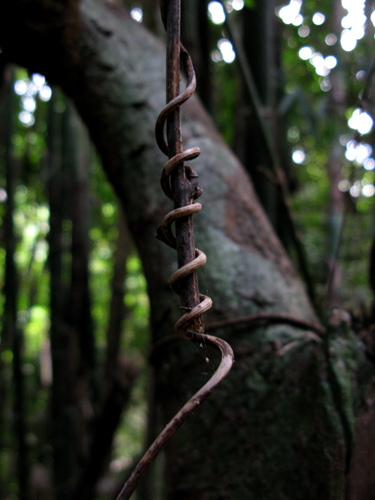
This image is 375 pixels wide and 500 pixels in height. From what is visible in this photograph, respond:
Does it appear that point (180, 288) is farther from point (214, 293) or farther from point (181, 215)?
point (214, 293)

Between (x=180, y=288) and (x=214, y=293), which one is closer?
A: (x=180, y=288)

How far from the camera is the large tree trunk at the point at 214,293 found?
47cm

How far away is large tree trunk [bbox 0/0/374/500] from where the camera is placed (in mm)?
475

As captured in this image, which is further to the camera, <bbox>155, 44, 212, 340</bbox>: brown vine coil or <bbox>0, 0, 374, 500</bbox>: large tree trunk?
<bbox>0, 0, 374, 500</bbox>: large tree trunk

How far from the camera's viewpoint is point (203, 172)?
62 cm

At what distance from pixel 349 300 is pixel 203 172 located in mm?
1291

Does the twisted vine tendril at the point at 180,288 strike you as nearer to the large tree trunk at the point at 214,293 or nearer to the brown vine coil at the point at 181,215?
the brown vine coil at the point at 181,215

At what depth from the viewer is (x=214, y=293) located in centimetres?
55

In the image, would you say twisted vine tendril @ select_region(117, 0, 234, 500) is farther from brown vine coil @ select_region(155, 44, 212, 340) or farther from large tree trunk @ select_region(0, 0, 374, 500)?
large tree trunk @ select_region(0, 0, 374, 500)

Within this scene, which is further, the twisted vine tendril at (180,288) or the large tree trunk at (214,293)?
the large tree trunk at (214,293)

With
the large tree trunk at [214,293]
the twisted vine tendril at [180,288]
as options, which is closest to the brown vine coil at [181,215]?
the twisted vine tendril at [180,288]

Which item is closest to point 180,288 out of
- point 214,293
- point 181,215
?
point 181,215

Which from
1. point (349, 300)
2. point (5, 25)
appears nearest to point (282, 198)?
point (5, 25)

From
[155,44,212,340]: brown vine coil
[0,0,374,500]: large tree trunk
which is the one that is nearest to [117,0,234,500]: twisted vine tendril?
[155,44,212,340]: brown vine coil
